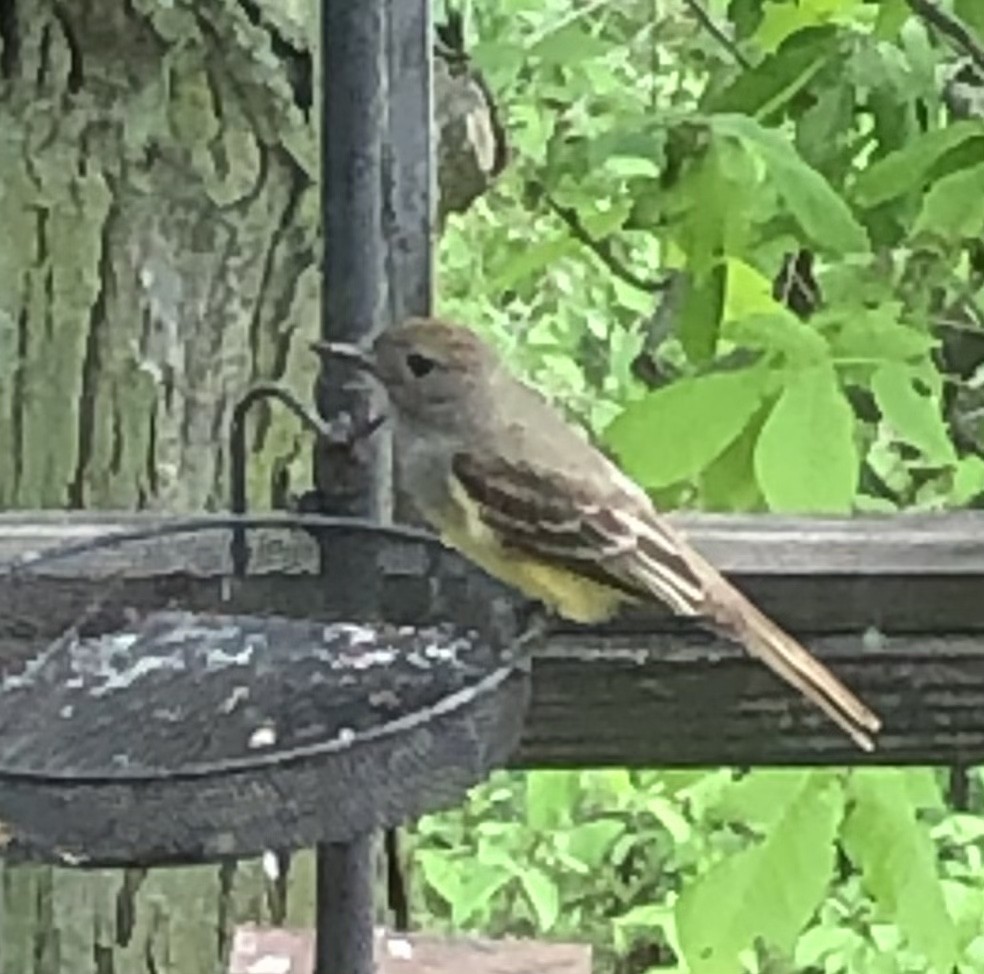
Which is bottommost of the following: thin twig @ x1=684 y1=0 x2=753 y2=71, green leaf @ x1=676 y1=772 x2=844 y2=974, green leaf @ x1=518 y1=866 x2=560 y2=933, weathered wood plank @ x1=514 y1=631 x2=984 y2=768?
green leaf @ x1=518 y1=866 x2=560 y2=933

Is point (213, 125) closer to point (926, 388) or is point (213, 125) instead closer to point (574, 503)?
point (574, 503)

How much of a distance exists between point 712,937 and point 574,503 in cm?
42

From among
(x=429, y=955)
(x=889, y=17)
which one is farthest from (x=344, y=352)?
(x=889, y=17)

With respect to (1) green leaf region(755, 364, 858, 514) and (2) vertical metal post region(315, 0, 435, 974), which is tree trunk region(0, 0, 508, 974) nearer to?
(1) green leaf region(755, 364, 858, 514)

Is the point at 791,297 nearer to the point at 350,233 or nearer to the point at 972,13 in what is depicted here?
the point at 972,13

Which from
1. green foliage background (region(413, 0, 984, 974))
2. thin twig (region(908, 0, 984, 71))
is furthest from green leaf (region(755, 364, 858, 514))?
thin twig (region(908, 0, 984, 71))

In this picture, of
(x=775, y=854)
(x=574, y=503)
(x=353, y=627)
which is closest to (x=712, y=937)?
(x=775, y=854)

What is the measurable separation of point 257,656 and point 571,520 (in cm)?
77

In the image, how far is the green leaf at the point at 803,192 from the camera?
7.09 feet

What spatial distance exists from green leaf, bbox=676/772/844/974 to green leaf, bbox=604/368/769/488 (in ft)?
0.85

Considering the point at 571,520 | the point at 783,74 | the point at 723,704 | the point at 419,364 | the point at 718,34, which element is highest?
the point at 718,34

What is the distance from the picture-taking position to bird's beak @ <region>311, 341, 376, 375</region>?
153 cm

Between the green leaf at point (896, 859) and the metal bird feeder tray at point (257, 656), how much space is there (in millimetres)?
504

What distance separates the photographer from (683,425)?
6.66 feet
